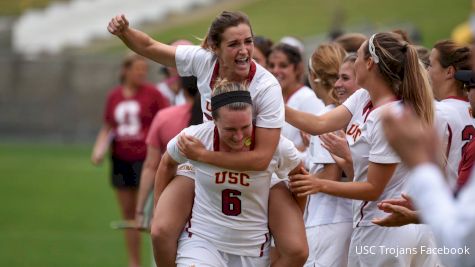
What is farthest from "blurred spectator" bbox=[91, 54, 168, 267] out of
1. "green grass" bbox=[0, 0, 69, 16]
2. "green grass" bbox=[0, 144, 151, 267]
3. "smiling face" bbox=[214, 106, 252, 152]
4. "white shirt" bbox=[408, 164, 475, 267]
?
"green grass" bbox=[0, 0, 69, 16]

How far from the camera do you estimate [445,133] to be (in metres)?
6.27

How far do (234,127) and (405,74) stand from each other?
3.67ft

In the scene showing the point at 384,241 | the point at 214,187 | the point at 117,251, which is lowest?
the point at 117,251

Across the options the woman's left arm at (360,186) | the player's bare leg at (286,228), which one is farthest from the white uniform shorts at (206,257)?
the woman's left arm at (360,186)

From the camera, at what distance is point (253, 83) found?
19.6 feet

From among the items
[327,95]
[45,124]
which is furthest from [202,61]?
[45,124]

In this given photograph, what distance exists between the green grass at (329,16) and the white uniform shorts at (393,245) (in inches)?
1033

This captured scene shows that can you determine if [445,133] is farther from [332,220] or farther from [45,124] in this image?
[45,124]

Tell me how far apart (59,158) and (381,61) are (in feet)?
56.6

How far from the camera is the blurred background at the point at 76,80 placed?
14.0 meters

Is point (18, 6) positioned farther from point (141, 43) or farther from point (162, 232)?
point (162, 232)

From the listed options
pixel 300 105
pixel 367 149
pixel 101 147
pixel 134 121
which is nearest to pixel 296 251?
pixel 367 149

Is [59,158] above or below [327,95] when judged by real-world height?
below

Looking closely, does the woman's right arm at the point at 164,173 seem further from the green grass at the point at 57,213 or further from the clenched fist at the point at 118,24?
the green grass at the point at 57,213
